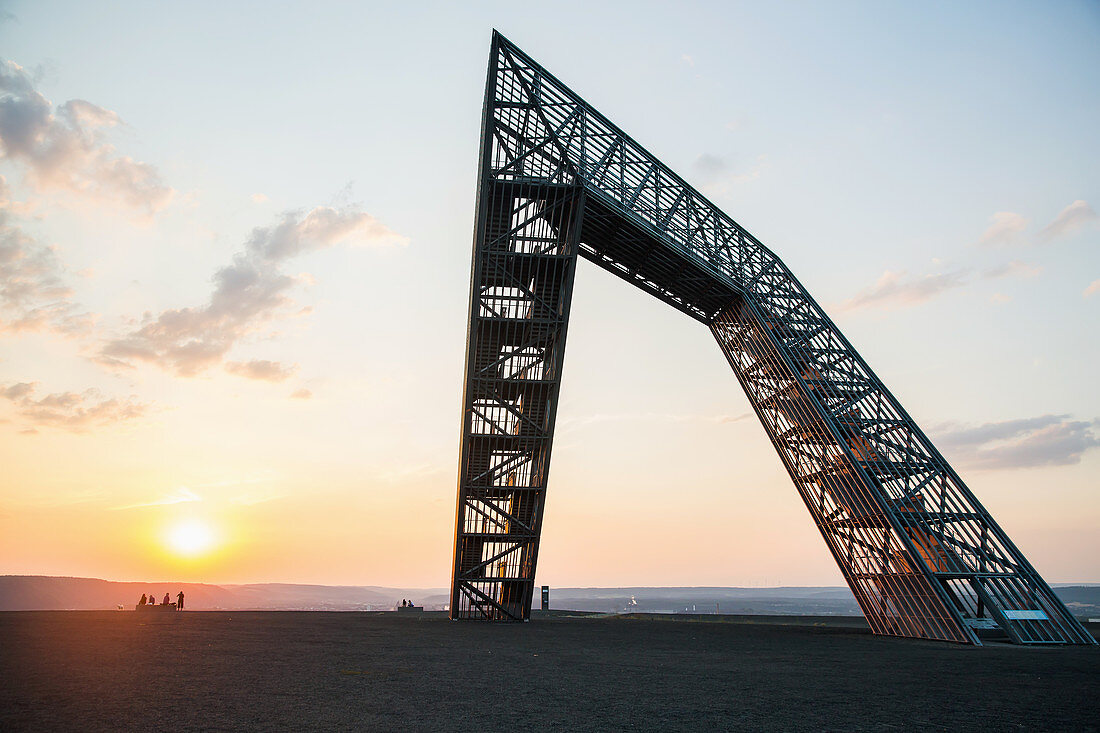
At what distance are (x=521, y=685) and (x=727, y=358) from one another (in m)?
18.3

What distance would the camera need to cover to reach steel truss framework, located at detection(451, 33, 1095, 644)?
19156 millimetres

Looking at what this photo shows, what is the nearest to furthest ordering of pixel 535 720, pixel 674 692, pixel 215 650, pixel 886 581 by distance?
pixel 535 720, pixel 674 692, pixel 215 650, pixel 886 581

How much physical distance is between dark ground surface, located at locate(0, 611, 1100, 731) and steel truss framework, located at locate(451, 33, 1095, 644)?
297cm

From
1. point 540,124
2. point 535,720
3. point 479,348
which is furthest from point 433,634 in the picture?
point 540,124

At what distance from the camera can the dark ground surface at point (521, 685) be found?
23.4 ft

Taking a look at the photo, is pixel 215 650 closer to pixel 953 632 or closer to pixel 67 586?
pixel 953 632

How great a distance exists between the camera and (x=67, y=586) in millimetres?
174125

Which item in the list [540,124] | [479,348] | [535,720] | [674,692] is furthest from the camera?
[479,348]

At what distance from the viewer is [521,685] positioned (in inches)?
374

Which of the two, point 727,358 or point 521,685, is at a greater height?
point 727,358

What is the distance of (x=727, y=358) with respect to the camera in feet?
85.0

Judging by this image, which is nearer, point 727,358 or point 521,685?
point 521,685

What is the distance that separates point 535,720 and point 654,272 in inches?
748

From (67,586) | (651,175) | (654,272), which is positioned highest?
(651,175)
